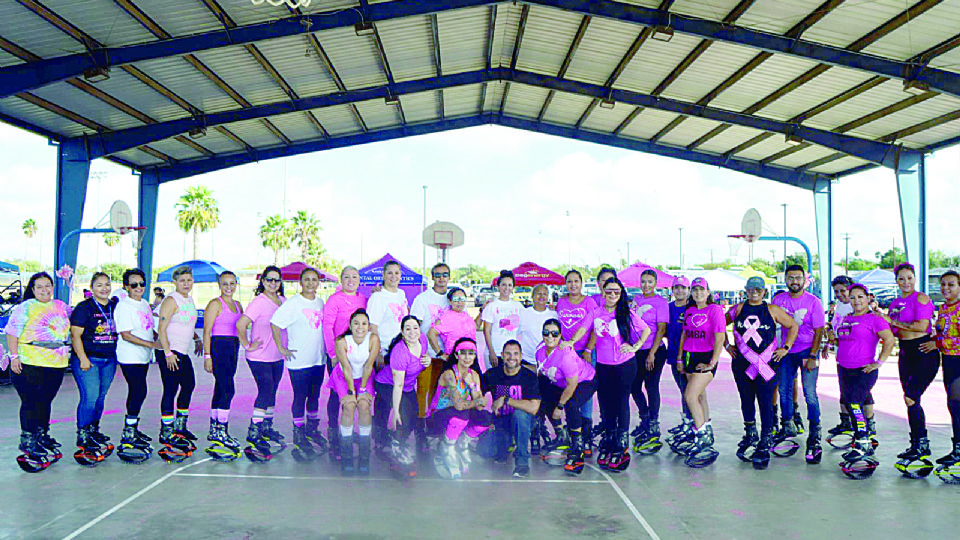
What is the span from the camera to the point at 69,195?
15.7 metres

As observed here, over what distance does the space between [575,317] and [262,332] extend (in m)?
2.83

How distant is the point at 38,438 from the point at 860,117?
16.6m

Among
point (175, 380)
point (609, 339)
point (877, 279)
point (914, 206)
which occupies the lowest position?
point (175, 380)

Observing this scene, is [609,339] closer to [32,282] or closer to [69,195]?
[32,282]

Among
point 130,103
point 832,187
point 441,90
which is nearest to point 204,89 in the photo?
point 130,103

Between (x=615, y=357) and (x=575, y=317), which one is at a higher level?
(x=575, y=317)

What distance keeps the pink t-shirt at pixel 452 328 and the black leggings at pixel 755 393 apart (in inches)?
94.7

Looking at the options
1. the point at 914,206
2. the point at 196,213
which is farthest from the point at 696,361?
the point at 196,213

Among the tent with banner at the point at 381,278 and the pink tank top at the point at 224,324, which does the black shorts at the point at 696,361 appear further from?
the tent with banner at the point at 381,278

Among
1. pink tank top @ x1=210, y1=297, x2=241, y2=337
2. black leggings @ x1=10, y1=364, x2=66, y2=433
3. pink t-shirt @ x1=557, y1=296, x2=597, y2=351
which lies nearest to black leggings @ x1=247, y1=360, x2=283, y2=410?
pink tank top @ x1=210, y1=297, x2=241, y2=337

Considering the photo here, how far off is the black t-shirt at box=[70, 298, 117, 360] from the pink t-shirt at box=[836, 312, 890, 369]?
635 centimetres

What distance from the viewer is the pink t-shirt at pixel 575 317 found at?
6.05 meters

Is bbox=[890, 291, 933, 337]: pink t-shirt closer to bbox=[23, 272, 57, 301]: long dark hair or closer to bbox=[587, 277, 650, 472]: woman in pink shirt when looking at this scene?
bbox=[587, 277, 650, 472]: woman in pink shirt

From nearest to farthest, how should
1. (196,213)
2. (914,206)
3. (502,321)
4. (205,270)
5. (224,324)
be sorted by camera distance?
(224,324)
(502,321)
(914,206)
(205,270)
(196,213)
